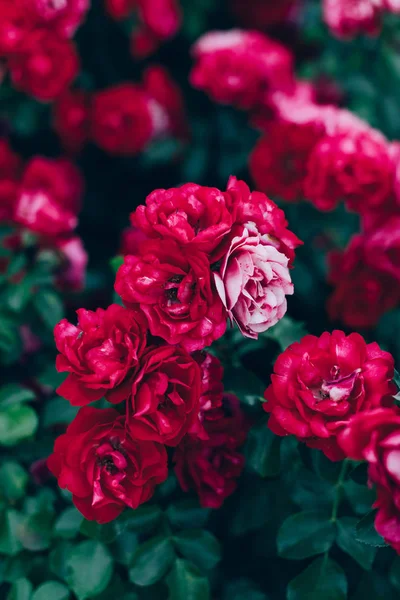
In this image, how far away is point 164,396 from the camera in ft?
2.29

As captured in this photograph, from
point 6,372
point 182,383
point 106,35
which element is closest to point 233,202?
point 182,383

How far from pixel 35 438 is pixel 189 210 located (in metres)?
0.61

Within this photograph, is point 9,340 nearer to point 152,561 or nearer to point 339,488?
point 152,561

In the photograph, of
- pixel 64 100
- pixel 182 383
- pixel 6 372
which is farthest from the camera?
pixel 64 100

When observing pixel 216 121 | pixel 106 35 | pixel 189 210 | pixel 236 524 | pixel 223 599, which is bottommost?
pixel 223 599

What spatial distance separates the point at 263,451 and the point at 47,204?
28.7 inches

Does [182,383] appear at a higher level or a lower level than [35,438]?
higher

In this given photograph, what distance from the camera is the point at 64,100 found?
1.57 metres

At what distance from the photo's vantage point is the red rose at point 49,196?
48.5 inches

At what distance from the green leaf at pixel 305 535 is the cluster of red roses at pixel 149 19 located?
1351 millimetres

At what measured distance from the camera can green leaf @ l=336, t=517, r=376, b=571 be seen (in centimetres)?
80

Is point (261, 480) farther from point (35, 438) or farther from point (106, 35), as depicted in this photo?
point (106, 35)

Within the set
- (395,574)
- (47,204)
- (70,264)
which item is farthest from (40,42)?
(395,574)

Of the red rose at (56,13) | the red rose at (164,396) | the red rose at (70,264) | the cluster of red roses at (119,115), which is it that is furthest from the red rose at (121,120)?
the red rose at (164,396)
